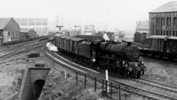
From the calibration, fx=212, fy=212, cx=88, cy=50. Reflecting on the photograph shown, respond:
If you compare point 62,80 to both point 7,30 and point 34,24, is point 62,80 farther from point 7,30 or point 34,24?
point 34,24

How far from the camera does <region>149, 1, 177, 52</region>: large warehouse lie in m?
29.5

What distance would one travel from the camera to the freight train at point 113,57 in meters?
20.8

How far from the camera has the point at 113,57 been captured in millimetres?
22062

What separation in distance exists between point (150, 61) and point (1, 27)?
127ft

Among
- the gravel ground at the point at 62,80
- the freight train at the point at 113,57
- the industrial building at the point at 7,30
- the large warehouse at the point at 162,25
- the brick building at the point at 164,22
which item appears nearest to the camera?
the gravel ground at the point at 62,80

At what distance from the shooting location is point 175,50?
86.9 feet

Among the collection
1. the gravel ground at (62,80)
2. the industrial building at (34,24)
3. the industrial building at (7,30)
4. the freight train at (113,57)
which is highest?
the industrial building at (34,24)

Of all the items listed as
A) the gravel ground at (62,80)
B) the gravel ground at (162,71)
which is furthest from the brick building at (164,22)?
the gravel ground at (62,80)

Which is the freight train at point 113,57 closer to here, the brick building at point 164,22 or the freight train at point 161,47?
the freight train at point 161,47

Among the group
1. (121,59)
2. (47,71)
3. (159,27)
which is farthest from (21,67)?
(159,27)

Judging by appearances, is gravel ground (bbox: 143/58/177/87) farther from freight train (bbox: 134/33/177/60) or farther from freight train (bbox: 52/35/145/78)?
freight train (bbox: 52/35/145/78)

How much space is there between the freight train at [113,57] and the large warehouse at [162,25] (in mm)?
8794

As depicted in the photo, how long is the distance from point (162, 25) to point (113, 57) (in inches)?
608

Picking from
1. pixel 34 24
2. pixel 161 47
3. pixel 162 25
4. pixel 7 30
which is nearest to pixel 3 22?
pixel 7 30
